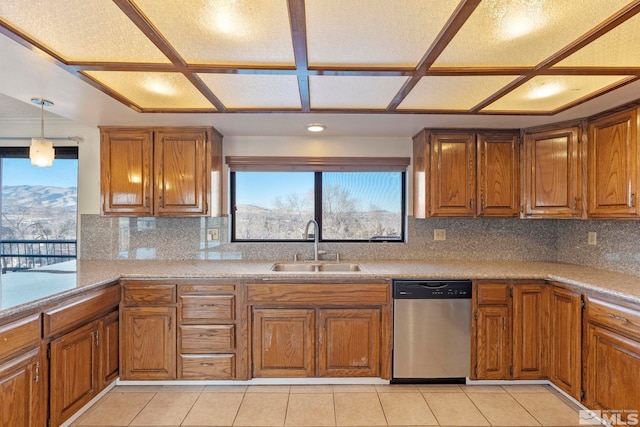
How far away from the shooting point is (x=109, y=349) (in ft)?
7.84

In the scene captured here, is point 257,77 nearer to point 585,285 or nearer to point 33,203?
point 585,285

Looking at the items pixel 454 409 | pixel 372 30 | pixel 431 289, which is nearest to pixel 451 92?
pixel 372 30

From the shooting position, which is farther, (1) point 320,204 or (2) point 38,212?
(1) point 320,204

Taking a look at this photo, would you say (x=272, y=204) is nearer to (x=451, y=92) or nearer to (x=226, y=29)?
(x=451, y=92)

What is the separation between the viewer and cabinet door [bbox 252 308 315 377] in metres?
2.53

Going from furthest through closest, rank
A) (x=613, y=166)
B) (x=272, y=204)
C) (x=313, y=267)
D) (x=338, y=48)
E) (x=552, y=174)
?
(x=272, y=204)
(x=313, y=267)
(x=552, y=174)
(x=613, y=166)
(x=338, y=48)

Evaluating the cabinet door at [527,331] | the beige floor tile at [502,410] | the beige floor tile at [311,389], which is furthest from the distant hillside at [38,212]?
the cabinet door at [527,331]

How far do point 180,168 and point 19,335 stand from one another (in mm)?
1564

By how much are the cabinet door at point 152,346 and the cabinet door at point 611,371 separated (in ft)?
9.32

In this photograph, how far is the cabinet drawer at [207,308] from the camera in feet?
8.25

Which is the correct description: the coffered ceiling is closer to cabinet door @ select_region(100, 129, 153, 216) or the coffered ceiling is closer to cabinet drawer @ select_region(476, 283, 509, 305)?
cabinet door @ select_region(100, 129, 153, 216)

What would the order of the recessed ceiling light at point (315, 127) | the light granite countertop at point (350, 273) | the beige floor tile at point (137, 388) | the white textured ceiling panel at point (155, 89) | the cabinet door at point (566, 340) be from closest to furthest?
the white textured ceiling panel at point (155, 89)
the light granite countertop at point (350, 273)
the cabinet door at point (566, 340)
the beige floor tile at point (137, 388)
the recessed ceiling light at point (315, 127)

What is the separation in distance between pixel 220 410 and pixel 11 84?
234cm

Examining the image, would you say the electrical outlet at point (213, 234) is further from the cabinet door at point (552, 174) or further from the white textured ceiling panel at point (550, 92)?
the cabinet door at point (552, 174)
